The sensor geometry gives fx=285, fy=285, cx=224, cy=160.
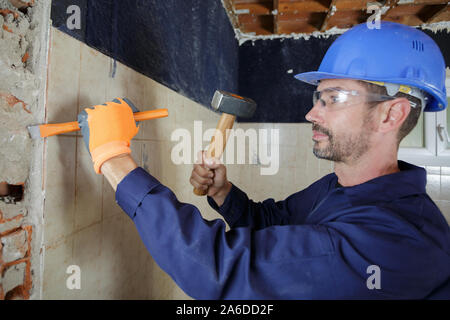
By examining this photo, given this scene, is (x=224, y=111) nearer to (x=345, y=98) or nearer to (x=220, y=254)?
(x=345, y=98)

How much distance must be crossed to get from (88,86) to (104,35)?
0.21 m

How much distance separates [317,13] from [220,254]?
125 inches

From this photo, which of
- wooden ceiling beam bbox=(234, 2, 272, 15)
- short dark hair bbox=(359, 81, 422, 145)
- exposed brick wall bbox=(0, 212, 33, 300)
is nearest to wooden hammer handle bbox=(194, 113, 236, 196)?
short dark hair bbox=(359, 81, 422, 145)

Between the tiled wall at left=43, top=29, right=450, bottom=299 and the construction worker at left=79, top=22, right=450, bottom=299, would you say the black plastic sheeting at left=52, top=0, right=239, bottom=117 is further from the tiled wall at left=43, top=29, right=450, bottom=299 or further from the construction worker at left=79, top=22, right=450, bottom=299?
the construction worker at left=79, top=22, right=450, bottom=299

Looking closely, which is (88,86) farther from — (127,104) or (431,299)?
(431,299)

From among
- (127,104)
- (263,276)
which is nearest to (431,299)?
(263,276)

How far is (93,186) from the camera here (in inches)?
38.9

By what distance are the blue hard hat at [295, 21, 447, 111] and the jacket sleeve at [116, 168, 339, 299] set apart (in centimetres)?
71

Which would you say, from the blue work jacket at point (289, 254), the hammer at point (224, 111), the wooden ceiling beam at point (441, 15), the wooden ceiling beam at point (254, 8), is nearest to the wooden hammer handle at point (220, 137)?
the hammer at point (224, 111)

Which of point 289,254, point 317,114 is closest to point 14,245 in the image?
point 289,254

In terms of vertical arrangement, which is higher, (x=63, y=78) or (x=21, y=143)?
(x=63, y=78)

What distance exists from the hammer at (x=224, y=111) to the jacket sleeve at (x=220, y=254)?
43 centimetres

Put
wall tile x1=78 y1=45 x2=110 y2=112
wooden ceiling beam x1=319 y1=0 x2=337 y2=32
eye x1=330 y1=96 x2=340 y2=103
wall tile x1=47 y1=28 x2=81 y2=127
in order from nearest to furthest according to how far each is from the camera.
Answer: wall tile x1=47 y1=28 x2=81 y2=127
wall tile x1=78 y1=45 x2=110 y2=112
eye x1=330 y1=96 x2=340 y2=103
wooden ceiling beam x1=319 y1=0 x2=337 y2=32

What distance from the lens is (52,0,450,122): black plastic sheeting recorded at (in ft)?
3.36
